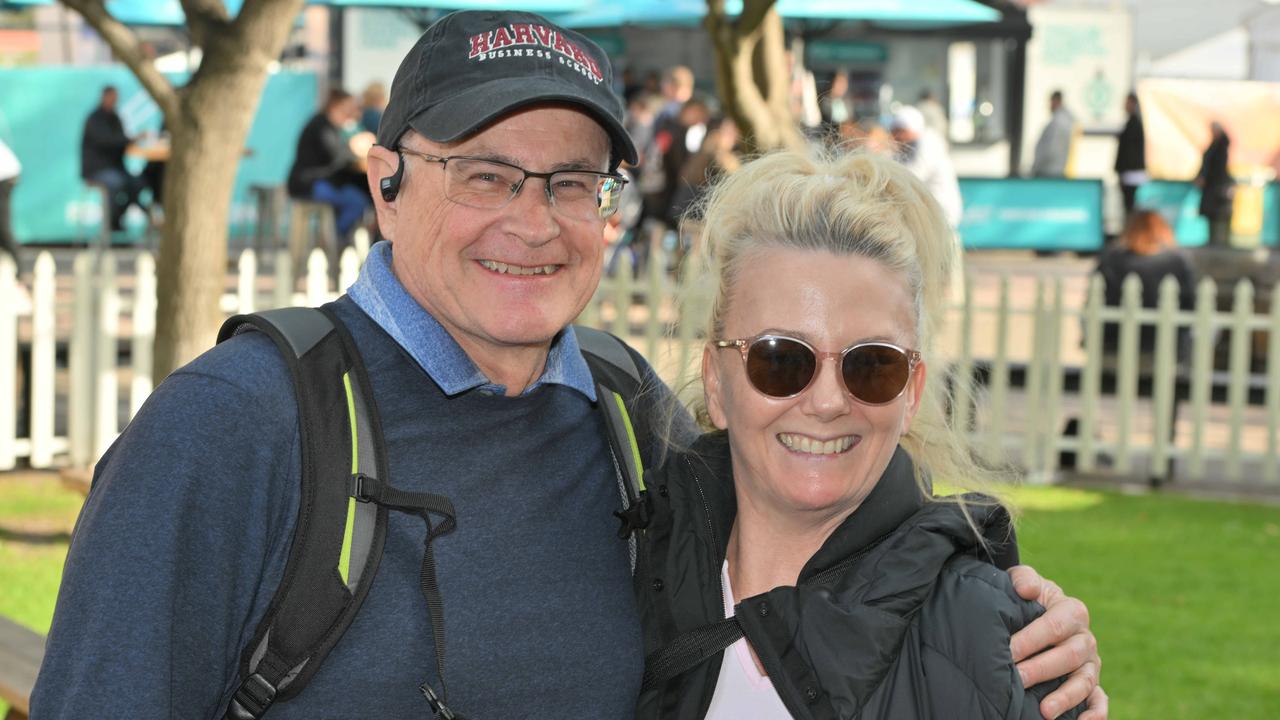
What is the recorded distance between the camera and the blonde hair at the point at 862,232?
2.39 metres

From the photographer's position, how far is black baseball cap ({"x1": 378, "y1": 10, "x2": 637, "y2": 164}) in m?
2.22

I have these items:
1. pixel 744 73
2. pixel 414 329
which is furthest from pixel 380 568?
pixel 744 73

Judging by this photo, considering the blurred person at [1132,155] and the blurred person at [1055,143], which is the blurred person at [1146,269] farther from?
the blurred person at [1055,143]

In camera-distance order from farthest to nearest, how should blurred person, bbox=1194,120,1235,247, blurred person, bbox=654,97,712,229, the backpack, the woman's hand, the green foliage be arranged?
blurred person, bbox=1194,120,1235,247, blurred person, bbox=654,97,712,229, the green foliage, the woman's hand, the backpack

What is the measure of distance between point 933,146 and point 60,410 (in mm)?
6904

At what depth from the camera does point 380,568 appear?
81.3 inches

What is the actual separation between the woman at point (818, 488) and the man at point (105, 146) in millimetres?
16320

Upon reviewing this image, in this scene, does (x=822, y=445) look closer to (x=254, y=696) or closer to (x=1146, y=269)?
(x=254, y=696)

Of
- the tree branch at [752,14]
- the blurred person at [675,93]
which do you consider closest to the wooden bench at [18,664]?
the tree branch at [752,14]

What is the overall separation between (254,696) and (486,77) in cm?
93

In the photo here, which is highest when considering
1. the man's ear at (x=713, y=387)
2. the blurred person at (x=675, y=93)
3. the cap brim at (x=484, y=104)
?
the blurred person at (x=675, y=93)

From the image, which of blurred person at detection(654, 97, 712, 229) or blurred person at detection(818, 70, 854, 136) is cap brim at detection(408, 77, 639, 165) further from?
blurred person at detection(818, 70, 854, 136)

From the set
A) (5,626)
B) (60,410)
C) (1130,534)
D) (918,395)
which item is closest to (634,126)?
(60,410)

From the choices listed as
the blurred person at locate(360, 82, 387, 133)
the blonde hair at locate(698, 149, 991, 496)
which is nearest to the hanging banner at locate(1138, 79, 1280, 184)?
the blurred person at locate(360, 82, 387, 133)
